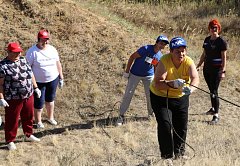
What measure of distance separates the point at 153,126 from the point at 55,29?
12.0 feet

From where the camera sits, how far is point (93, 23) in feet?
32.4

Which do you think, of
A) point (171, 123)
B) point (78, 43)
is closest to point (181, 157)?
point (171, 123)

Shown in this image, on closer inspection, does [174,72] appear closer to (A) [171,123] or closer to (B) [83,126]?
(A) [171,123]

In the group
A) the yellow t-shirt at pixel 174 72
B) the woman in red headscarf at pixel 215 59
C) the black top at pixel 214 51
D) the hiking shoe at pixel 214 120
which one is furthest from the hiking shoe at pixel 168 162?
the black top at pixel 214 51

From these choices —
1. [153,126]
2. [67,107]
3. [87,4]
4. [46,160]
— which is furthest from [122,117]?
[87,4]

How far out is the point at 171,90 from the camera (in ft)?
16.3

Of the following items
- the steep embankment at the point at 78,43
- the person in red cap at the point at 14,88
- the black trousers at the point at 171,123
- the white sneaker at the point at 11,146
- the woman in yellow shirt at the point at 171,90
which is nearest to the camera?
the woman in yellow shirt at the point at 171,90

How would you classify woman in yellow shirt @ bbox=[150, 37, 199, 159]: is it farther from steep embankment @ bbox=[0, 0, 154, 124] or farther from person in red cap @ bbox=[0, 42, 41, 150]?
steep embankment @ bbox=[0, 0, 154, 124]

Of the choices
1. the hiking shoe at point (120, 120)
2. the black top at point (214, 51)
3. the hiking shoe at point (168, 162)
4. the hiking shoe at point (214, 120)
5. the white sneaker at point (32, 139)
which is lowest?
the white sneaker at point (32, 139)

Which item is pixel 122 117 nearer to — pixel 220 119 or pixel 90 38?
pixel 220 119

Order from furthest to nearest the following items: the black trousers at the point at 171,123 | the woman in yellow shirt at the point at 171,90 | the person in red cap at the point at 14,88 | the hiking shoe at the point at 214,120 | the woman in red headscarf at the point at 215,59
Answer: the hiking shoe at the point at 214,120 → the woman in red headscarf at the point at 215,59 → the person in red cap at the point at 14,88 → the black trousers at the point at 171,123 → the woman in yellow shirt at the point at 171,90

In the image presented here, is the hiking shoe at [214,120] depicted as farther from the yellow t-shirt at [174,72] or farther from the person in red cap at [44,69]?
the person in red cap at [44,69]

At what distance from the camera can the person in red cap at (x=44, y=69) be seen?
21.2 feet

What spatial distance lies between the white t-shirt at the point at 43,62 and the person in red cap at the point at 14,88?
38cm
